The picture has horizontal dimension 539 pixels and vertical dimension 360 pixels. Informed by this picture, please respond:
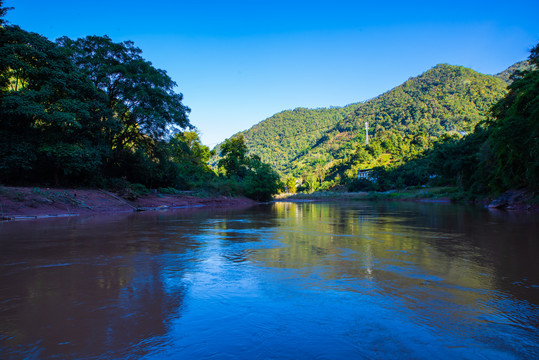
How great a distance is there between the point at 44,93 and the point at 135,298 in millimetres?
18874

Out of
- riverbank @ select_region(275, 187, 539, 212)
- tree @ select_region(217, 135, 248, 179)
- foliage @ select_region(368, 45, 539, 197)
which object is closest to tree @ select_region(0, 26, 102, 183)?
foliage @ select_region(368, 45, 539, 197)

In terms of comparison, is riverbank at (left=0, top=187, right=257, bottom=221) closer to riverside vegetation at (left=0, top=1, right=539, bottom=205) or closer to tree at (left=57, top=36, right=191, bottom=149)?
riverside vegetation at (left=0, top=1, right=539, bottom=205)

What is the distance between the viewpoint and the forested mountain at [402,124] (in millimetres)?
104156

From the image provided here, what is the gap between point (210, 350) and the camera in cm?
239

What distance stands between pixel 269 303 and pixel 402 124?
6174 inches

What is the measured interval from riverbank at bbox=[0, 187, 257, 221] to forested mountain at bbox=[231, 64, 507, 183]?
79.1 meters

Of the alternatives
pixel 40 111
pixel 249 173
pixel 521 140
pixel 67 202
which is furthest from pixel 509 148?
pixel 249 173

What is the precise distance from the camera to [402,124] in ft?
472

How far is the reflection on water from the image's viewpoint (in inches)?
95.9

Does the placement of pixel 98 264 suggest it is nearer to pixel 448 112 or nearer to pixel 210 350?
pixel 210 350

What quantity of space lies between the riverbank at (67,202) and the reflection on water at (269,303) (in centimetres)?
1039

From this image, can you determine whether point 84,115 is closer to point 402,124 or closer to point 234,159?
point 234,159

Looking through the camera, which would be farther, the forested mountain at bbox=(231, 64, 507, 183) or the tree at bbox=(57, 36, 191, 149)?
the forested mountain at bbox=(231, 64, 507, 183)

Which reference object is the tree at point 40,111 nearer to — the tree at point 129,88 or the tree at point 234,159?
the tree at point 129,88
